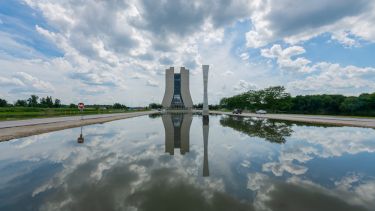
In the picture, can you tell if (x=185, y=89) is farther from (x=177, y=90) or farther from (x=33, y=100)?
(x=33, y=100)

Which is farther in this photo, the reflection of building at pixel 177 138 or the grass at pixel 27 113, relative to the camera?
the grass at pixel 27 113

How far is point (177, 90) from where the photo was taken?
11769 cm

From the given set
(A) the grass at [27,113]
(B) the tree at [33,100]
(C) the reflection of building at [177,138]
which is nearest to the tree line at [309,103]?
(C) the reflection of building at [177,138]

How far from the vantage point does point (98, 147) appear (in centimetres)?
971

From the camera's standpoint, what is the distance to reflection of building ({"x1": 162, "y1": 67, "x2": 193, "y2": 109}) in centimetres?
11294

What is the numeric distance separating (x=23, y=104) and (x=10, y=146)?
83765mm

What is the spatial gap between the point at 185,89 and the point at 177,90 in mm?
5382

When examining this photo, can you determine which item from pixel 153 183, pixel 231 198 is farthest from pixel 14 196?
pixel 231 198

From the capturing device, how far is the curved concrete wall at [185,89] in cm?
11419

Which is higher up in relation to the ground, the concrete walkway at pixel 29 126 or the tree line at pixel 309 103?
the tree line at pixel 309 103

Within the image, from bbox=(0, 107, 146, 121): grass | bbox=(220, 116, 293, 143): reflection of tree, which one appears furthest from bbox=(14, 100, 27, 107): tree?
bbox=(220, 116, 293, 143): reflection of tree

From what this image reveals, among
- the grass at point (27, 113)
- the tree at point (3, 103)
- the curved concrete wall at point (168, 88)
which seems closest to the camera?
the grass at point (27, 113)

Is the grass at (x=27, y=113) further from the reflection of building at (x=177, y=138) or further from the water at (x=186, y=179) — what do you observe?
the water at (x=186, y=179)

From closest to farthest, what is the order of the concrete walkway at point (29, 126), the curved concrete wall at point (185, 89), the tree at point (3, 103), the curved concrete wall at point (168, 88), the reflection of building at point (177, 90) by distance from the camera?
1. the concrete walkway at point (29, 126)
2. the tree at point (3, 103)
3. the curved concrete wall at point (168, 88)
4. the reflection of building at point (177, 90)
5. the curved concrete wall at point (185, 89)
